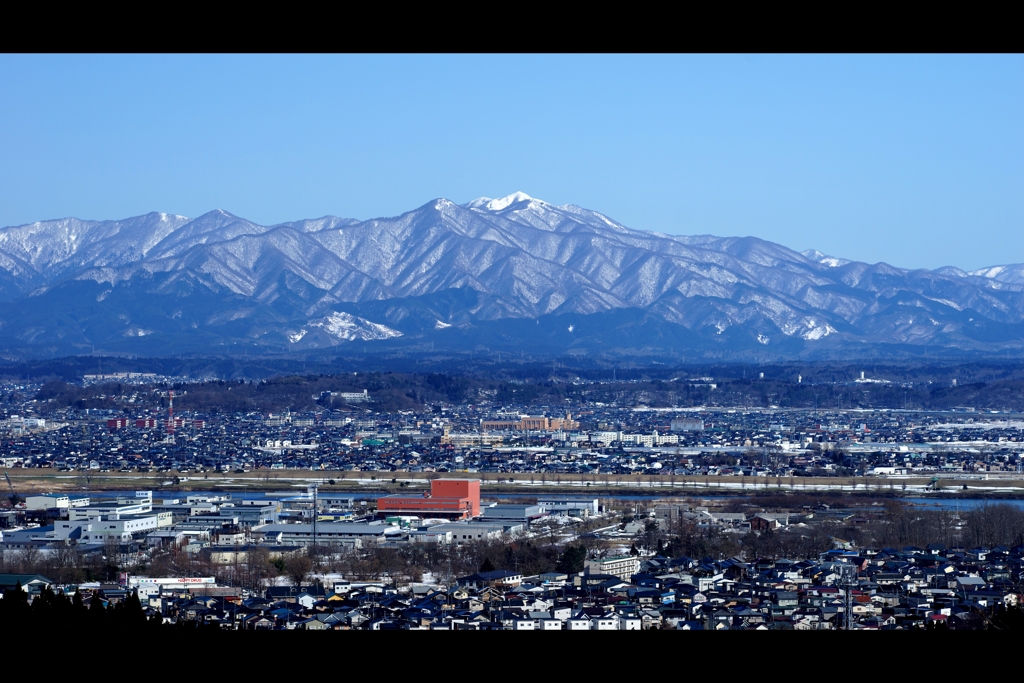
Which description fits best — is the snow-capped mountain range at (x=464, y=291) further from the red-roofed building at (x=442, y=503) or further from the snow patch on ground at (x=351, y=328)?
the red-roofed building at (x=442, y=503)

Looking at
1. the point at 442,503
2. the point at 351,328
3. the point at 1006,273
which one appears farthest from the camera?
the point at 1006,273

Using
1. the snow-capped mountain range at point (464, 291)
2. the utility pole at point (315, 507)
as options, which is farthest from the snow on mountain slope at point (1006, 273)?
the utility pole at point (315, 507)

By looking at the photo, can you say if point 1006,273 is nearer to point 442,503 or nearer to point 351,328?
point 351,328

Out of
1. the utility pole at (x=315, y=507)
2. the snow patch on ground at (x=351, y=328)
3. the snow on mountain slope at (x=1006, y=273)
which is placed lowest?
the utility pole at (x=315, y=507)

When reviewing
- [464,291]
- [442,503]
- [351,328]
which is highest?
[464,291]

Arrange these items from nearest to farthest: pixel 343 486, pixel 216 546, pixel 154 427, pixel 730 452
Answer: pixel 216 546 → pixel 343 486 → pixel 730 452 → pixel 154 427

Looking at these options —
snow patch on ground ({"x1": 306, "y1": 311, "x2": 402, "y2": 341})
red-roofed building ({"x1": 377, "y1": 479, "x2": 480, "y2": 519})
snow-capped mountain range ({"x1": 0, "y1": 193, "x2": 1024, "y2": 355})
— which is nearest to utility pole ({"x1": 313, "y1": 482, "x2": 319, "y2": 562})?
red-roofed building ({"x1": 377, "y1": 479, "x2": 480, "y2": 519})

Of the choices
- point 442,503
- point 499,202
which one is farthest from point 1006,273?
point 442,503
